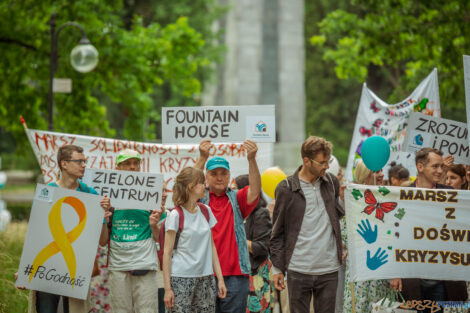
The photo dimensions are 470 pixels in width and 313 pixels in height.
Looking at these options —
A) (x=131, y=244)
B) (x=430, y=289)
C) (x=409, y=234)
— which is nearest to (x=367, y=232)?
(x=409, y=234)

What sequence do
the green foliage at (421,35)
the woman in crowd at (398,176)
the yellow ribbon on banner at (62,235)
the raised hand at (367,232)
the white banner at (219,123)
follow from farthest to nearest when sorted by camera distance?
the green foliage at (421,35)
the woman in crowd at (398,176)
the white banner at (219,123)
the yellow ribbon on banner at (62,235)
the raised hand at (367,232)

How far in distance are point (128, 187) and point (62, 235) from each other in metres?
0.79

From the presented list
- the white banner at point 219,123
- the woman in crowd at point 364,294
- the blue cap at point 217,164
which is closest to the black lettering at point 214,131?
Result: the white banner at point 219,123

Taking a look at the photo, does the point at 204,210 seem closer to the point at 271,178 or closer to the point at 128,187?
the point at 128,187

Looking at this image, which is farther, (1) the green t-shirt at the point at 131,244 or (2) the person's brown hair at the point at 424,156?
(1) the green t-shirt at the point at 131,244

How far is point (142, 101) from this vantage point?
1797 centimetres

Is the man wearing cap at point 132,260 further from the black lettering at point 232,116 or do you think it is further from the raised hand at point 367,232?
the raised hand at point 367,232

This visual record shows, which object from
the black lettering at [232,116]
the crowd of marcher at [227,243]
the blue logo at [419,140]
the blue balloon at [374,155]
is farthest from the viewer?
the blue logo at [419,140]

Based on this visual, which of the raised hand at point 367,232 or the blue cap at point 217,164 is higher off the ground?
the blue cap at point 217,164

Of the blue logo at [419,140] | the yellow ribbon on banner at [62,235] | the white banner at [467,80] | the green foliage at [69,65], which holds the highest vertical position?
the green foliage at [69,65]

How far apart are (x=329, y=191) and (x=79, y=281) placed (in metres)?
2.56

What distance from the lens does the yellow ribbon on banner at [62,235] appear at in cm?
684

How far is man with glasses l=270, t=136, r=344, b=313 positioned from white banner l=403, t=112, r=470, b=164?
1.89 meters

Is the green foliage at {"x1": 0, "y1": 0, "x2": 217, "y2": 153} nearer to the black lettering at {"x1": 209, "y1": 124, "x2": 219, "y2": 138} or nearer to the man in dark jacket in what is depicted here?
the black lettering at {"x1": 209, "y1": 124, "x2": 219, "y2": 138}
